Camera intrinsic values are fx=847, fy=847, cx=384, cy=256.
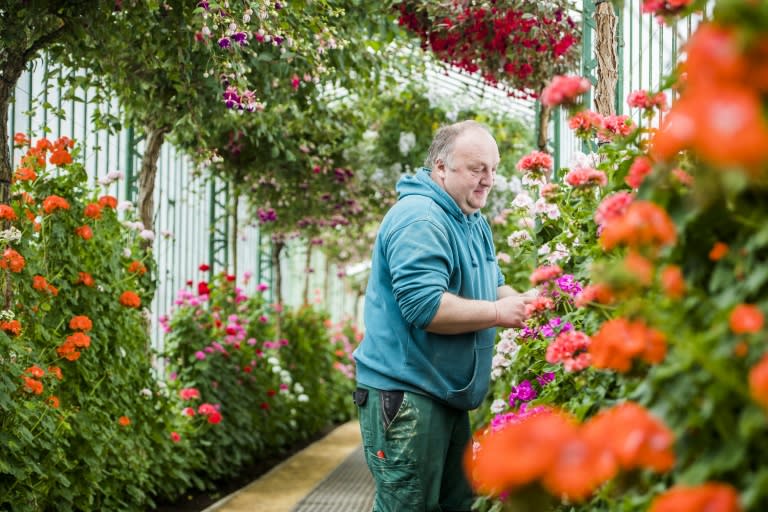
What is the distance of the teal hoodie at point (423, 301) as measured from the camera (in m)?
2.11

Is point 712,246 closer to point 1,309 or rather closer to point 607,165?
point 607,165

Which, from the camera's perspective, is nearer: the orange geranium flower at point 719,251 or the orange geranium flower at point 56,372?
the orange geranium flower at point 719,251

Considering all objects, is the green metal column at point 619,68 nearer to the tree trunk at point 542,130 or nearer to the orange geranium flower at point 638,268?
the tree trunk at point 542,130

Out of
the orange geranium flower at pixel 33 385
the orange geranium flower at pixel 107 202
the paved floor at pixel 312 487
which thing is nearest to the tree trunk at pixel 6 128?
the orange geranium flower at pixel 33 385

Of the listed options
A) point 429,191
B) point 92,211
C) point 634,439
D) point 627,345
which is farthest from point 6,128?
point 634,439

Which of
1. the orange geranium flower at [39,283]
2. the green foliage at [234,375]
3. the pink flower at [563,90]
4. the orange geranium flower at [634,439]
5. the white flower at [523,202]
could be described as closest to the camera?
the orange geranium flower at [634,439]

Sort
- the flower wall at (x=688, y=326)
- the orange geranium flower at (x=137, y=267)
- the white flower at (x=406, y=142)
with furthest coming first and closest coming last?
1. the white flower at (x=406, y=142)
2. the orange geranium flower at (x=137, y=267)
3. the flower wall at (x=688, y=326)

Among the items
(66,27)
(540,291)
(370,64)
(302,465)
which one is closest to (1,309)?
(66,27)

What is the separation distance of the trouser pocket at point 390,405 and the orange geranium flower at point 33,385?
1462 mm

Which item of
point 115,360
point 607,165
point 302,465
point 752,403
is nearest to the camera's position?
point 752,403

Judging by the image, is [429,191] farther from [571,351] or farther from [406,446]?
[571,351]

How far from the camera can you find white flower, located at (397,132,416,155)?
6605mm

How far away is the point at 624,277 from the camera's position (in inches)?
33.9

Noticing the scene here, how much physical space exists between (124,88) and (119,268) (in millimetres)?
856
